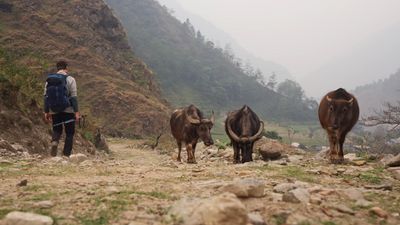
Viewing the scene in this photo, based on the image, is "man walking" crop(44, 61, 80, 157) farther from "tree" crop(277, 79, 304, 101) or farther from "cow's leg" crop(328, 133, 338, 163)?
"tree" crop(277, 79, 304, 101)

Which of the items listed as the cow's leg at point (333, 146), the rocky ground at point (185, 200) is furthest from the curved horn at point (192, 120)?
the rocky ground at point (185, 200)

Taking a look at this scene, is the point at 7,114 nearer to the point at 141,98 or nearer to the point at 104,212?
the point at 104,212

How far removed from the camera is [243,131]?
12.7 meters

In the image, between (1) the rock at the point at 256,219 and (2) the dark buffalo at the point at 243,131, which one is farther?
(2) the dark buffalo at the point at 243,131

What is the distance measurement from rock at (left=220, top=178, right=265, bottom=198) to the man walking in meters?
5.97

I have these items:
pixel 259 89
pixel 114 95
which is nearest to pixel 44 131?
pixel 114 95

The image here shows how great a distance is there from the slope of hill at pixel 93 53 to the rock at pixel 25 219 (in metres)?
33.6

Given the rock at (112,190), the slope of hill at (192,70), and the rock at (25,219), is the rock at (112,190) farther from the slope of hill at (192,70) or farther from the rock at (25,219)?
the slope of hill at (192,70)

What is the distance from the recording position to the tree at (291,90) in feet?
525

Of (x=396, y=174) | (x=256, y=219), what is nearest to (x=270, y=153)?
(x=396, y=174)

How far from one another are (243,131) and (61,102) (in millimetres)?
5178

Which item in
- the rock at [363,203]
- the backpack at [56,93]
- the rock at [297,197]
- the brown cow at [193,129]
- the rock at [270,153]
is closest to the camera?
the rock at [297,197]

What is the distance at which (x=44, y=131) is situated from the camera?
1568cm

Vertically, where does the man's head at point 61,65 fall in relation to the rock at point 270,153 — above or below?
above
